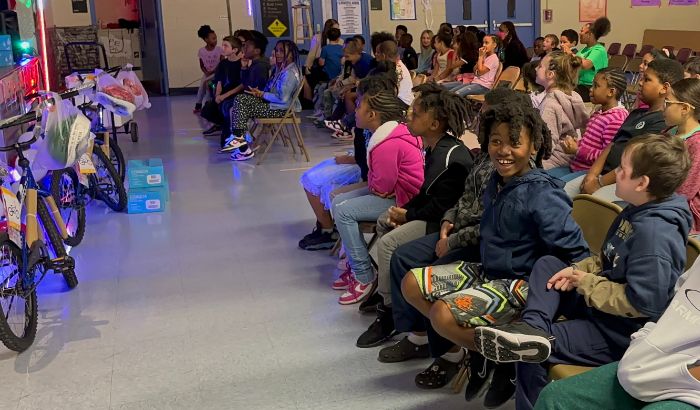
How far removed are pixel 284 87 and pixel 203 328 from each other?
4.32 m

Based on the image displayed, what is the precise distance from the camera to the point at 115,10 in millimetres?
15891

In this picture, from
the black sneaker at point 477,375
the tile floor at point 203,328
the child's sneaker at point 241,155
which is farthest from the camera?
the child's sneaker at point 241,155

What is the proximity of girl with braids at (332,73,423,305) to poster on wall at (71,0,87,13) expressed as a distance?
11.8 m

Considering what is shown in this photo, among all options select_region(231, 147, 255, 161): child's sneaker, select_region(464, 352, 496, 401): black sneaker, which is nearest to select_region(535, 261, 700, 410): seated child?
select_region(464, 352, 496, 401): black sneaker

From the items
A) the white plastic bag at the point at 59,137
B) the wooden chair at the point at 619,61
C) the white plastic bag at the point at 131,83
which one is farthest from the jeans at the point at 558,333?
the wooden chair at the point at 619,61

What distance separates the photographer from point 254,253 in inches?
188

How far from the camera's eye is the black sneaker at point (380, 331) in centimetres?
338

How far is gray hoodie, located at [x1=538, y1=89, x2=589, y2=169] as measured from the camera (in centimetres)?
446

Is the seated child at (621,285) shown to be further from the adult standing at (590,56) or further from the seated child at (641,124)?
the adult standing at (590,56)

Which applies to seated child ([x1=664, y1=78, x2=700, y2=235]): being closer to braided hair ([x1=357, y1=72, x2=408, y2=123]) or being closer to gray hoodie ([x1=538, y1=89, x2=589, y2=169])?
gray hoodie ([x1=538, y1=89, x2=589, y2=169])

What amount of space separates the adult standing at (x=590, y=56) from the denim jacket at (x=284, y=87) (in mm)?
2526

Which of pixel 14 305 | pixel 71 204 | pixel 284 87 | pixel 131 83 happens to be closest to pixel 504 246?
pixel 14 305

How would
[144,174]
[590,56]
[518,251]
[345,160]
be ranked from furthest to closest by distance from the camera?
[590,56], [144,174], [345,160], [518,251]

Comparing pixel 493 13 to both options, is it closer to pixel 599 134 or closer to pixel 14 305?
pixel 599 134
